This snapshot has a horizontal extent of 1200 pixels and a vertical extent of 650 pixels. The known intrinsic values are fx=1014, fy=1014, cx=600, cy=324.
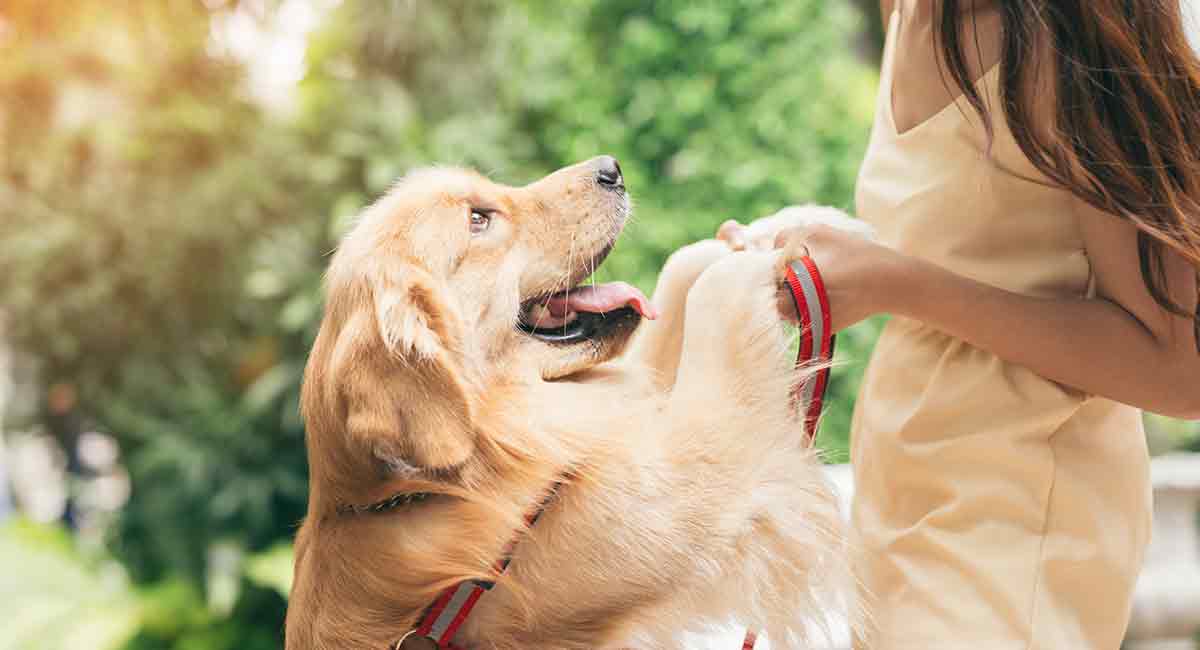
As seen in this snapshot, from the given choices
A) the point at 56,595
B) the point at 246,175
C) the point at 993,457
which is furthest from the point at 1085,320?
the point at 56,595

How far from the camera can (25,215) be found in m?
3.93

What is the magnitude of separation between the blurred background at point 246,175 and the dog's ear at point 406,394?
243 centimetres

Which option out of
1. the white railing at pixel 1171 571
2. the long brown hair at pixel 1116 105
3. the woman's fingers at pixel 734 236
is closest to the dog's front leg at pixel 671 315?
the woman's fingers at pixel 734 236

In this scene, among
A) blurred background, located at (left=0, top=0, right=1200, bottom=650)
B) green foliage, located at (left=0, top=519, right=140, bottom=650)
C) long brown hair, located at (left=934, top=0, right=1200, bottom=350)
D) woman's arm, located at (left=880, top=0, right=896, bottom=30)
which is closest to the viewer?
long brown hair, located at (left=934, top=0, right=1200, bottom=350)

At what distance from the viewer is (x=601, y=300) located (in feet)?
4.62

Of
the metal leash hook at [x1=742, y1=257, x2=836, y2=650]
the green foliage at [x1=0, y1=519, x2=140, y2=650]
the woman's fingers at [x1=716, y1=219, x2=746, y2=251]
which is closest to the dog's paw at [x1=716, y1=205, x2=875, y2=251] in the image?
the woman's fingers at [x1=716, y1=219, x2=746, y2=251]

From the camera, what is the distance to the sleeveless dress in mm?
1159

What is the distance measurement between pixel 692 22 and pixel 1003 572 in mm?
2804

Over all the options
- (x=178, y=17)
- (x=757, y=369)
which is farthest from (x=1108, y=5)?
(x=178, y=17)

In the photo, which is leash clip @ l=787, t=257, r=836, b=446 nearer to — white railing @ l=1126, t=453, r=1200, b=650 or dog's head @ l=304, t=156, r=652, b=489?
dog's head @ l=304, t=156, r=652, b=489

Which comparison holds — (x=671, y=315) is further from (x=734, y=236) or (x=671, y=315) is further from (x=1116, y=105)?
(x=1116, y=105)

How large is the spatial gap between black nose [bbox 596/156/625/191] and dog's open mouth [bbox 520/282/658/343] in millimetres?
162

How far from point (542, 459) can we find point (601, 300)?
270mm

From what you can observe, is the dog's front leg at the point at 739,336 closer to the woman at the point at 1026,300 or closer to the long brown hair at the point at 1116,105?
the woman at the point at 1026,300
